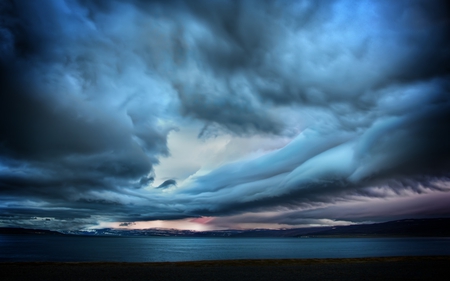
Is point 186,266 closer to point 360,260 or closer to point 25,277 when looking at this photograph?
point 25,277

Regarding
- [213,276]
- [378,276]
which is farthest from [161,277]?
[378,276]

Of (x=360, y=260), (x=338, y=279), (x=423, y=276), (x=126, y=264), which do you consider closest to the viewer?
(x=338, y=279)

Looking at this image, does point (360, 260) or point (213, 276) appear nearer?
point (213, 276)

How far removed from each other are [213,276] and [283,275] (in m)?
10.5

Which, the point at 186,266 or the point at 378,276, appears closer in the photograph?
the point at 378,276

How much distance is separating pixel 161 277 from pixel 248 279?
41.2 ft

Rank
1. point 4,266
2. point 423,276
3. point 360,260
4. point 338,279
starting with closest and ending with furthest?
point 338,279
point 423,276
point 4,266
point 360,260

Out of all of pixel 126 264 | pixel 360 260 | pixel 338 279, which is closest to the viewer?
pixel 338 279

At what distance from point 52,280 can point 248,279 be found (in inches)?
1052

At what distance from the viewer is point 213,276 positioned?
42.8m

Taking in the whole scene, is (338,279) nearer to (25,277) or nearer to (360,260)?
(360,260)

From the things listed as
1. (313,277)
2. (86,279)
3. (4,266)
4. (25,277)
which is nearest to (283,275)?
(313,277)

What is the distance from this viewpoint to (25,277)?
138 ft

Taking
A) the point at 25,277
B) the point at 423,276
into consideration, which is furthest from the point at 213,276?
the point at 423,276
